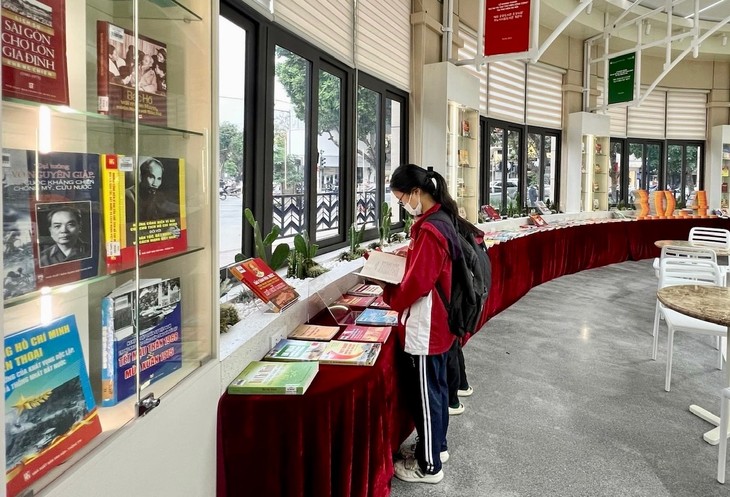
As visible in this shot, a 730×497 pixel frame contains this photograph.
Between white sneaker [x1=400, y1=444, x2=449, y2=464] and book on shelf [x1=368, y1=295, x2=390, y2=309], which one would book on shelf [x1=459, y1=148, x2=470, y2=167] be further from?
white sneaker [x1=400, y1=444, x2=449, y2=464]

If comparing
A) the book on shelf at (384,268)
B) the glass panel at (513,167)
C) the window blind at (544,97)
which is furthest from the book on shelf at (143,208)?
the window blind at (544,97)

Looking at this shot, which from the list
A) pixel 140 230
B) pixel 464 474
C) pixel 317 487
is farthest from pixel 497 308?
pixel 140 230

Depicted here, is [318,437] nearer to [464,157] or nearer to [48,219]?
[48,219]

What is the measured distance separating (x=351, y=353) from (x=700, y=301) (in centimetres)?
273

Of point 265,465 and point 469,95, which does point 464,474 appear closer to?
point 265,465

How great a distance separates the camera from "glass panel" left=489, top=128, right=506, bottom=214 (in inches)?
347

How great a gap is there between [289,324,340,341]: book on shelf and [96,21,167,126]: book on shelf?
1406mm

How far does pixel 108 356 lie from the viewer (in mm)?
1433

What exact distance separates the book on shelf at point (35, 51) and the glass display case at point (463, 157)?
558 cm

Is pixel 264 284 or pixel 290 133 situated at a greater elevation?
pixel 290 133

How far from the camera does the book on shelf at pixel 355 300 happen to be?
3.37m

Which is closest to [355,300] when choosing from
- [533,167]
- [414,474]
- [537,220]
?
[414,474]

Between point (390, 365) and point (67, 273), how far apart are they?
1699 millimetres

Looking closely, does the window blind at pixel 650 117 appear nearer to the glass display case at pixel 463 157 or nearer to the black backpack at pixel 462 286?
the glass display case at pixel 463 157
